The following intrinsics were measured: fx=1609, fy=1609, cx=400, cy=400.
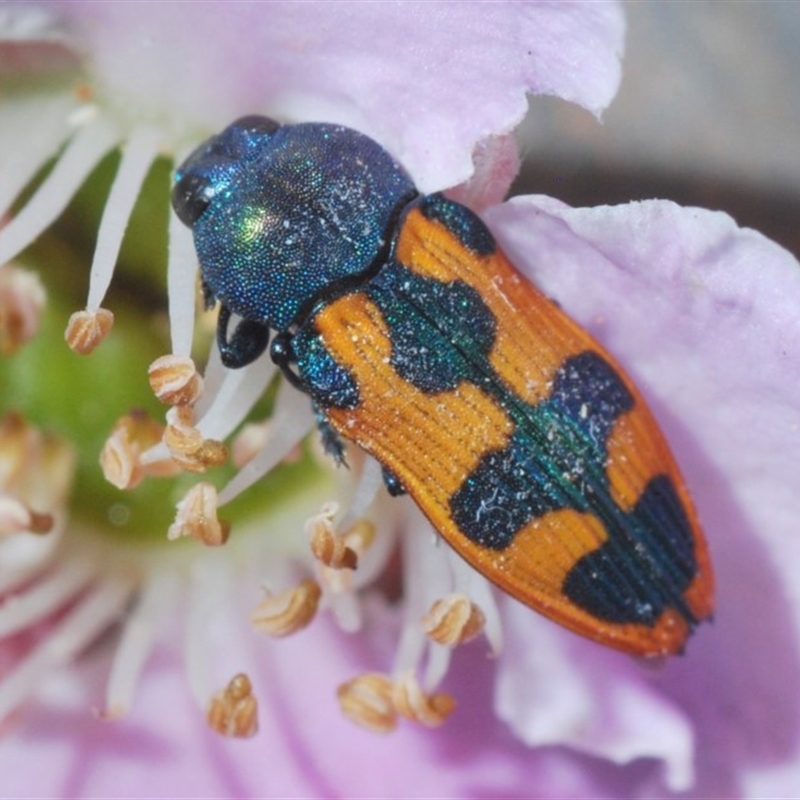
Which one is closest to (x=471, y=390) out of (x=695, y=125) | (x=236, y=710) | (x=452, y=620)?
(x=452, y=620)

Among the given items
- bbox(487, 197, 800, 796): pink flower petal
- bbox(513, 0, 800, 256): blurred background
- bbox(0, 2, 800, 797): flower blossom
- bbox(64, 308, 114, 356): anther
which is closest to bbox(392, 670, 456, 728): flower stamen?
bbox(0, 2, 800, 797): flower blossom

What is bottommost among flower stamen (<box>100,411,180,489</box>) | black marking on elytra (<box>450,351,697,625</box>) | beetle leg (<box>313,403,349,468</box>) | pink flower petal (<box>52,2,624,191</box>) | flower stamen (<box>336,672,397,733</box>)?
flower stamen (<box>336,672,397,733</box>)

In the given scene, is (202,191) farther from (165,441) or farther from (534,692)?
(534,692)

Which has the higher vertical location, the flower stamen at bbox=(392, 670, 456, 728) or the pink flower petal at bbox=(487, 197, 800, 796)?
the pink flower petal at bbox=(487, 197, 800, 796)

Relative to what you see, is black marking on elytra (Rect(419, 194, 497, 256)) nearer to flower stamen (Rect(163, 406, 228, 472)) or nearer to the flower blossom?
the flower blossom

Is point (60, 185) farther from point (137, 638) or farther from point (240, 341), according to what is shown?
point (137, 638)

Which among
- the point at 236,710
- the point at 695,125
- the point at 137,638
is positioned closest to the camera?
the point at 236,710
